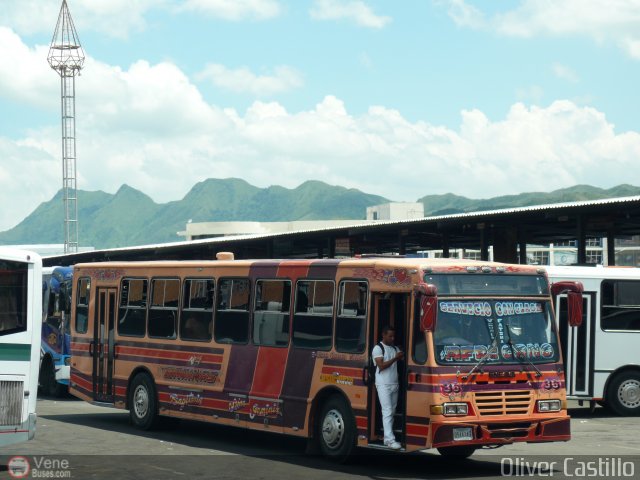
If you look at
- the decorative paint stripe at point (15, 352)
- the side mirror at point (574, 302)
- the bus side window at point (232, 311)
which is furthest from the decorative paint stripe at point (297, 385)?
the decorative paint stripe at point (15, 352)

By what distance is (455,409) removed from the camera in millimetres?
14117

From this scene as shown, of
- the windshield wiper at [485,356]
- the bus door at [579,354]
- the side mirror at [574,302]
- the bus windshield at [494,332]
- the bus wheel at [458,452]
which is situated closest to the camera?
the windshield wiper at [485,356]

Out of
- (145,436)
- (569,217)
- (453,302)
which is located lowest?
(145,436)

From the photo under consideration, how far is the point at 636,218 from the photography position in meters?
33.0

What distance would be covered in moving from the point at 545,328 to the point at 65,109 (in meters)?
110

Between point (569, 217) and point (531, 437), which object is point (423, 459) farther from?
point (569, 217)

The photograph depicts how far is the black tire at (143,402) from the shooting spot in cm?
1981

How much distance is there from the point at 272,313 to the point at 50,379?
1289 centimetres

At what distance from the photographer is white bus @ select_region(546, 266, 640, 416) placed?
23.4 meters

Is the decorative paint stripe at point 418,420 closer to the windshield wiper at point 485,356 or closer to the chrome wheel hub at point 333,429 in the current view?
the windshield wiper at point 485,356

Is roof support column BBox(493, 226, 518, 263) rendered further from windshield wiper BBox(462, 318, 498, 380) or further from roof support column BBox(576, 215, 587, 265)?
windshield wiper BBox(462, 318, 498, 380)

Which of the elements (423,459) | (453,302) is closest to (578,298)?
(453,302)

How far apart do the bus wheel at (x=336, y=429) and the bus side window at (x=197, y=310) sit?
11.0 ft

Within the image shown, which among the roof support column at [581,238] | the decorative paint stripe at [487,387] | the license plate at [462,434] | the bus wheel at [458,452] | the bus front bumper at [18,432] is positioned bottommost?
the bus wheel at [458,452]
